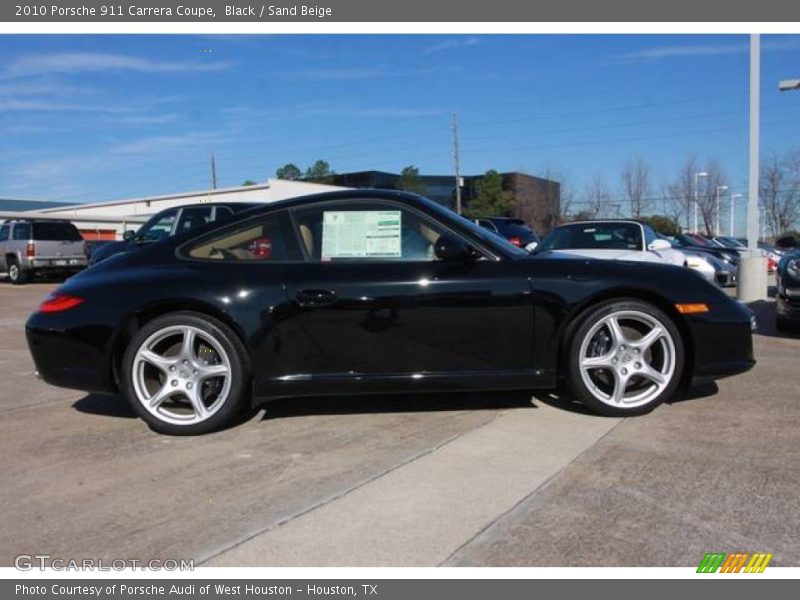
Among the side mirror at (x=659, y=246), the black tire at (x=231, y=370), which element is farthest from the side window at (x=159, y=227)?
the black tire at (x=231, y=370)

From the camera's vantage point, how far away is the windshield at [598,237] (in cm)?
924

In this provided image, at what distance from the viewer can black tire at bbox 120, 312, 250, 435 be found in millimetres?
4109

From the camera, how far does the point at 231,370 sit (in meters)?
4.12

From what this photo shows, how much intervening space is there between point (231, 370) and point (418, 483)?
4.75ft

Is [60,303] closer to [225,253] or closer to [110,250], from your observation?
[225,253]

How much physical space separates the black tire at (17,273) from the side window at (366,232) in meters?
17.4

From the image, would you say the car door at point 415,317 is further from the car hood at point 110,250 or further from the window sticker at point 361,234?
the car hood at point 110,250

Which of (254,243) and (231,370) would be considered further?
(254,243)

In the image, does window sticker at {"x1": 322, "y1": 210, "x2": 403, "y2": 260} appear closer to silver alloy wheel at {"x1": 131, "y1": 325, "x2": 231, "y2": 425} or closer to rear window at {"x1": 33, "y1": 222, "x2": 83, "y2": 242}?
silver alloy wheel at {"x1": 131, "y1": 325, "x2": 231, "y2": 425}

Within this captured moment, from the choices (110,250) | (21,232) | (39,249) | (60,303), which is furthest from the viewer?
(21,232)

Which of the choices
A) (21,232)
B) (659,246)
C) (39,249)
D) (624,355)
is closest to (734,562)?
(624,355)

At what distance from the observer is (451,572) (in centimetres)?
250

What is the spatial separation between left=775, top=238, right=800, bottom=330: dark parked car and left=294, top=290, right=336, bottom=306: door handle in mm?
5173
